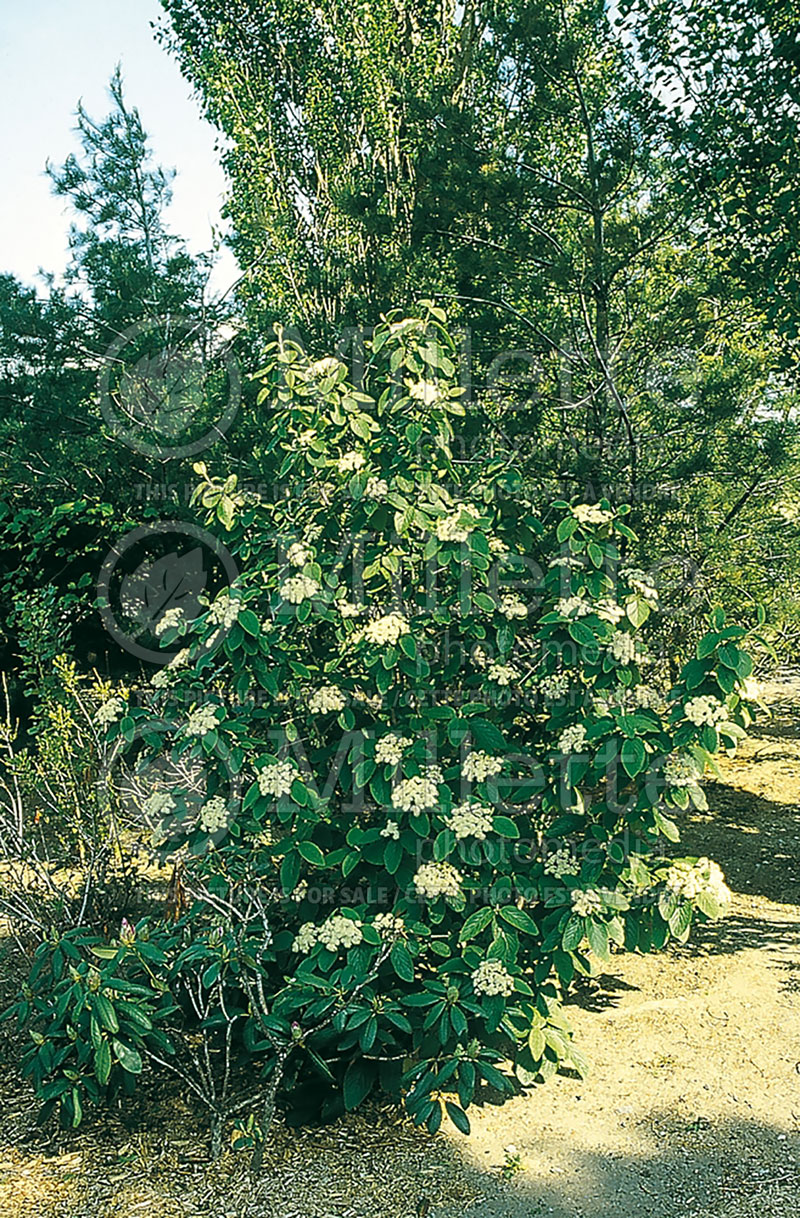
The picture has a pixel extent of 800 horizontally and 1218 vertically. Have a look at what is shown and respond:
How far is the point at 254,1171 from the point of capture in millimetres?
2441

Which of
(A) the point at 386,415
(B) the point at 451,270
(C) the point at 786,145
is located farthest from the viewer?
(B) the point at 451,270

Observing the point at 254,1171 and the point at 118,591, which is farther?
the point at 118,591

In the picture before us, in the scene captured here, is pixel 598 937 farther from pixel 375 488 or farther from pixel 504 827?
pixel 375 488

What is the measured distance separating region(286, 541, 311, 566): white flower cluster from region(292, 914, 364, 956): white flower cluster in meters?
0.87

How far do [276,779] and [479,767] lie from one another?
0.49m

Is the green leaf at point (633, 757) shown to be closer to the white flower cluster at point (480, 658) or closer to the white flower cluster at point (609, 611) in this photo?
the white flower cluster at point (609, 611)

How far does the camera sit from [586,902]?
2.48 metres

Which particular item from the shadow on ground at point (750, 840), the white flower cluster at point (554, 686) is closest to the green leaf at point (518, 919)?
the white flower cluster at point (554, 686)

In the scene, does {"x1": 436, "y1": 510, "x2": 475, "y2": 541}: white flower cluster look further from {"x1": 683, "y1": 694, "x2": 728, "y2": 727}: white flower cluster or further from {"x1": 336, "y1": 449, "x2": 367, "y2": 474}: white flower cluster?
{"x1": 683, "y1": 694, "x2": 728, "y2": 727}: white flower cluster

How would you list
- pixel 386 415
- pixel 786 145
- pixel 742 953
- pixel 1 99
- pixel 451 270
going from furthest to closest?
pixel 1 99 < pixel 451 270 < pixel 742 953 < pixel 786 145 < pixel 386 415

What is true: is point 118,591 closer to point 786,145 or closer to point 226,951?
point 226,951

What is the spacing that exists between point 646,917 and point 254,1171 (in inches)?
44.6

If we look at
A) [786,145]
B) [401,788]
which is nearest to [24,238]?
[786,145]

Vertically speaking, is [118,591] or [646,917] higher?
[118,591]
